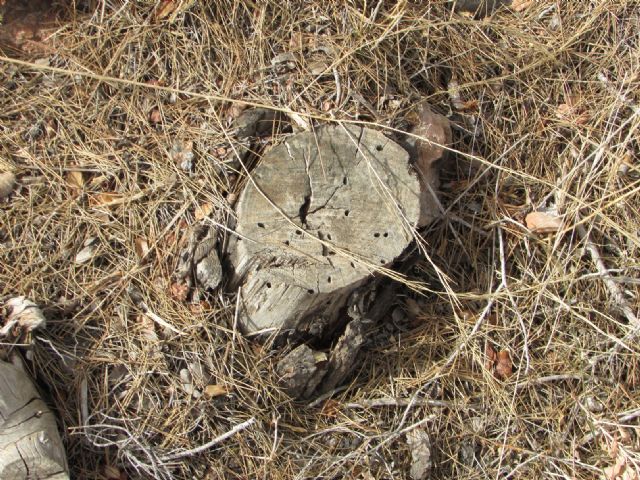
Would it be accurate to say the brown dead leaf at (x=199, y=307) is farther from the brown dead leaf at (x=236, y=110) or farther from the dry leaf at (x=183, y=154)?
the brown dead leaf at (x=236, y=110)

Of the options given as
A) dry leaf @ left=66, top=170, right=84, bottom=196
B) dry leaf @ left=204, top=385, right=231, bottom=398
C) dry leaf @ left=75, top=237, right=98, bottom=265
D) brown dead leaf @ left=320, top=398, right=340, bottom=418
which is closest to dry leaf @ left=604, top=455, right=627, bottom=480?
brown dead leaf @ left=320, top=398, right=340, bottom=418

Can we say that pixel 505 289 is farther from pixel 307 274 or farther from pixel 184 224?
pixel 184 224

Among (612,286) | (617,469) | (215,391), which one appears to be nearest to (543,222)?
(612,286)

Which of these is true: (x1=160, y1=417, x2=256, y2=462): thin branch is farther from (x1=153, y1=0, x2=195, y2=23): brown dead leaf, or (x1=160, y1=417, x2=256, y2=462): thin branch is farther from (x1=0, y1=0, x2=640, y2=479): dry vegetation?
(x1=153, y1=0, x2=195, y2=23): brown dead leaf

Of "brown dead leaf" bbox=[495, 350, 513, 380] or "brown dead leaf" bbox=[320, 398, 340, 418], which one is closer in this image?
"brown dead leaf" bbox=[320, 398, 340, 418]

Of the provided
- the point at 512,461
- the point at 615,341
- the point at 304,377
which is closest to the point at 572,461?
the point at 512,461

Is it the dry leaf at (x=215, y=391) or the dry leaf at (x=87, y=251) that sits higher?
the dry leaf at (x=87, y=251)

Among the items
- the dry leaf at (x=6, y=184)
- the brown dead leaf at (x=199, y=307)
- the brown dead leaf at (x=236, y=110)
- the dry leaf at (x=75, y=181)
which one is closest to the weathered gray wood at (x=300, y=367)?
the brown dead leaf at (x=199, y=307)
